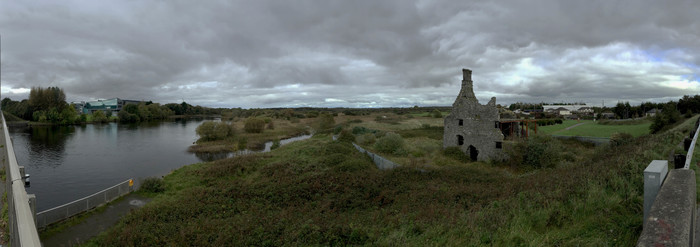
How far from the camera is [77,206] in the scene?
52.6 feet

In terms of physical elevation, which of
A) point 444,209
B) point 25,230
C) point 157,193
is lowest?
point 157,193

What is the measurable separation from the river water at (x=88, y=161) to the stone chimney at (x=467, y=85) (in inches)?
1047

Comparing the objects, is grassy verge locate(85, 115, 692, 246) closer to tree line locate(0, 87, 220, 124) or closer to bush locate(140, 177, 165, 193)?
bush locate(140, 177, 165, 193)

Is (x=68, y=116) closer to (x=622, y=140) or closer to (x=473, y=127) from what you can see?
(x=473, y=127)

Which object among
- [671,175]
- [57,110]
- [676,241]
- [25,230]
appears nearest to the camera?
[25,230]

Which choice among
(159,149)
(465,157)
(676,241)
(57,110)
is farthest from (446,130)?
(57,110)

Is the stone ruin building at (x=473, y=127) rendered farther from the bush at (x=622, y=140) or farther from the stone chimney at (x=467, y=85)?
the bush at (x=622, y=140)

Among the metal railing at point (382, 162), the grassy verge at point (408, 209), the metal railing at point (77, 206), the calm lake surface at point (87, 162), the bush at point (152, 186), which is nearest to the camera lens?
the grassy verge at point (408, 209)

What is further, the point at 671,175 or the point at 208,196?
the point at 208,196

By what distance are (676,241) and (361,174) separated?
1657 centimetres

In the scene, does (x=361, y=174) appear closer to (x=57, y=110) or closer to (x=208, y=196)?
(x=208, y=196)

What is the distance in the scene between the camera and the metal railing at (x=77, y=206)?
47.1 feet

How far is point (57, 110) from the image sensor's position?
82438mm

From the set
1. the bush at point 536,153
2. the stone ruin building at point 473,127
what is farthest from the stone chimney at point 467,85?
the bush at point 536,153
